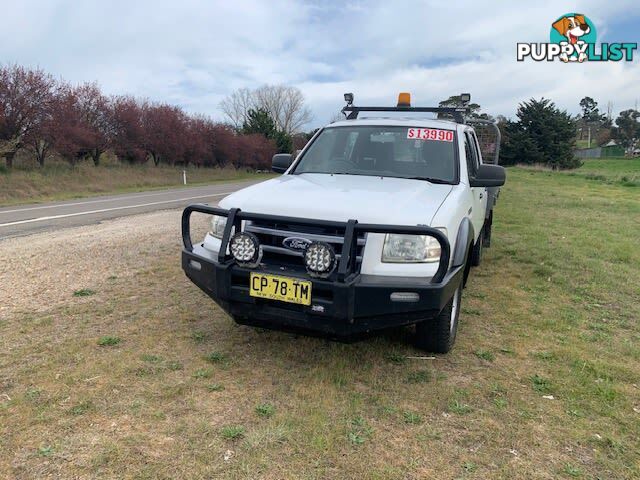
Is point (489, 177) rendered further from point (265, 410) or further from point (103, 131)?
point (103, 131)

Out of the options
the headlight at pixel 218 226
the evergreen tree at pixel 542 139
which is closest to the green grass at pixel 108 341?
the headlight at pixel 218 226

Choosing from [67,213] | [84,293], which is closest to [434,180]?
[84,293]

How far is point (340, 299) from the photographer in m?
2.88

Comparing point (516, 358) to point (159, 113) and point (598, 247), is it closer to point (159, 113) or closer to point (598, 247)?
point (598, 247)

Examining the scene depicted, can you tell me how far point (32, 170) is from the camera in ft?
74.0

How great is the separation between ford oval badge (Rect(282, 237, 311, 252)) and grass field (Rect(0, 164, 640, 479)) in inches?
36.1

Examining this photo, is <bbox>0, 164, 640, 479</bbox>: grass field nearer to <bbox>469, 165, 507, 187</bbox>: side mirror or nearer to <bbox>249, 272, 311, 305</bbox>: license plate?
<bbox>249, 272, 311, 305</bbox>: license plate

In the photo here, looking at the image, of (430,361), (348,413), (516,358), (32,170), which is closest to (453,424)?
(348,413)

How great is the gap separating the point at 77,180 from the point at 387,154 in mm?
22173

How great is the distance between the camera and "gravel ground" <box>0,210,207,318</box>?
4.99 meters

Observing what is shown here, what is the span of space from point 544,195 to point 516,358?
1509 centimetres

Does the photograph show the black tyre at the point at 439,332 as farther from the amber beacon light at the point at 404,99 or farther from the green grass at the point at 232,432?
the amber beacon light at the point at 404,99

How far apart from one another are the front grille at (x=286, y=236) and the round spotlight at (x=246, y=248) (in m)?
0.14

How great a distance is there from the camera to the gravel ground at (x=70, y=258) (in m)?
4.99
